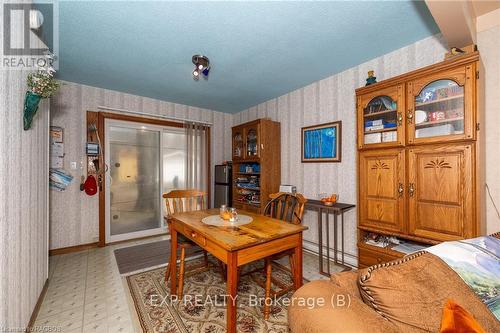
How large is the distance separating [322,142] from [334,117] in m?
0.37

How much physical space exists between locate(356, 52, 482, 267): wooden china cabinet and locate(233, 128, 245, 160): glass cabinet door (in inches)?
84.6

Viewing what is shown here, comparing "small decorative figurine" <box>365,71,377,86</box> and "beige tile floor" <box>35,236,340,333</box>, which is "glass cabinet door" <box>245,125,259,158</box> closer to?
"small decorative figurine" <box>365,71,377,86</box>

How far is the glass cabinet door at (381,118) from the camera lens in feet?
6.51

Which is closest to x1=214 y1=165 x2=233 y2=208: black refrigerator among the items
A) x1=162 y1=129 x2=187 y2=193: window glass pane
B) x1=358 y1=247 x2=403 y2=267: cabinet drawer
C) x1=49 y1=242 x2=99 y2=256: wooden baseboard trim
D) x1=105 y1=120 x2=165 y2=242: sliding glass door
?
x1=162 y1=129 x2=187 y2=193: window glass pane

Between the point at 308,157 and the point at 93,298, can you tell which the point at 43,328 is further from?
the point at 308,157

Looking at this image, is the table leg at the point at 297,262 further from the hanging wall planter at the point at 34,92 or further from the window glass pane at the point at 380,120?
the hanging wall planter at the point at 34,92

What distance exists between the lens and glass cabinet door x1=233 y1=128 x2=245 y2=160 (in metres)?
3.98

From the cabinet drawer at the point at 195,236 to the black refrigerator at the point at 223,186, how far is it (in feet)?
7.52

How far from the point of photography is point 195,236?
5.80ft

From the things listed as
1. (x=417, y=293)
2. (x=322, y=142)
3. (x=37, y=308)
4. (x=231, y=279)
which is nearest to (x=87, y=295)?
(x=37, y=308)

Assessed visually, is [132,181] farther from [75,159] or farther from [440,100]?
[440,100]

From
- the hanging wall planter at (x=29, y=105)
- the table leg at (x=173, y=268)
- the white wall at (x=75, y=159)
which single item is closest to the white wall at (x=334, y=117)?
the table leg at (x=173, y=268)

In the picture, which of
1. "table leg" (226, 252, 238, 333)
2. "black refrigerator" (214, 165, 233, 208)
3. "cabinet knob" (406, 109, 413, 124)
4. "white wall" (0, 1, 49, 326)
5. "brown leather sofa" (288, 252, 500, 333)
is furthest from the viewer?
"black refrigerator" (214, 165, 233, 208)

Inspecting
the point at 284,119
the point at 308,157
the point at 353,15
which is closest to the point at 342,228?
the point at 308,157
